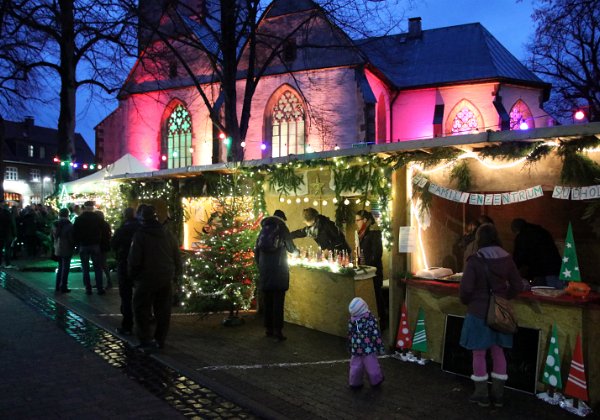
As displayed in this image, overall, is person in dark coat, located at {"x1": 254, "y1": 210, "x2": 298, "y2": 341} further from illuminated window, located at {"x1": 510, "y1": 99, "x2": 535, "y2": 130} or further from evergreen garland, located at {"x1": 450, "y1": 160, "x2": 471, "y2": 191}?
illuminated window, located at {"x1": 510, "y1": 99, "x2": 535, "y2": 130}

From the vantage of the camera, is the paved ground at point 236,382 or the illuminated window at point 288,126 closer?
the paved ground at point 236,382

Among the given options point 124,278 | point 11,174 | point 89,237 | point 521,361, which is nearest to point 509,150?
point 521,361

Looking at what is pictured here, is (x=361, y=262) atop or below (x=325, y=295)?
atop

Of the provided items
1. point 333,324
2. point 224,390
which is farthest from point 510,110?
point 224,390

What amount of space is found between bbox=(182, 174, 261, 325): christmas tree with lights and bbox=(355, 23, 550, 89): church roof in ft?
54.9

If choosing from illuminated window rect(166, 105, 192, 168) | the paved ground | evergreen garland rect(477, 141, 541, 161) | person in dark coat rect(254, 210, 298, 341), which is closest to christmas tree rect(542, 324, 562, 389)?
the paved ground

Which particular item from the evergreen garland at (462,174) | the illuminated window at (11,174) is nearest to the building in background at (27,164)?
the illuminated window at (11,174)

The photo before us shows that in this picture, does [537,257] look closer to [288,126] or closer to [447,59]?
[288,126]

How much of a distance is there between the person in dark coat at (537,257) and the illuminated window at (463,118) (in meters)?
19.1

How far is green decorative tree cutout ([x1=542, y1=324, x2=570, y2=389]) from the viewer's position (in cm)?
525

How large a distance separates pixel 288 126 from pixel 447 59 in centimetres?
982

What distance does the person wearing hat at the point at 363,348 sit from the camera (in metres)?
5.61

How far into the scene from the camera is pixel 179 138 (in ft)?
89.5

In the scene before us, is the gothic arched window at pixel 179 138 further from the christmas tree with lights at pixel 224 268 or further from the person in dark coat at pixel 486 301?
the person in dark coat at pixel 486 301
